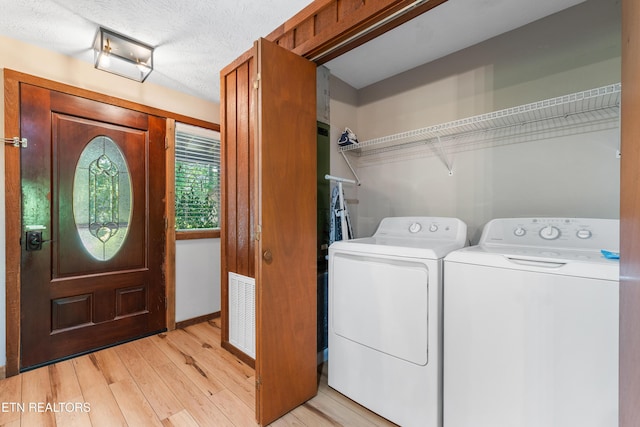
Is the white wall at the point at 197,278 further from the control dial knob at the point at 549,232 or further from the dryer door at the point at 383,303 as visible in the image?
the control dial knob at the point at 549,232

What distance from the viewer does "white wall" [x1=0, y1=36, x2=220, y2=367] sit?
186 centimetres

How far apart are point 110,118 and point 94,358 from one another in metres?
1.94

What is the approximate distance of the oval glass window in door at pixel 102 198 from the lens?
2.18 meters

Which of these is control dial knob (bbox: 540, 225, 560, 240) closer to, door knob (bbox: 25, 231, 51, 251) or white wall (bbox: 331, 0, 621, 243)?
white wall (bbox: 331, 0, 621, 243)

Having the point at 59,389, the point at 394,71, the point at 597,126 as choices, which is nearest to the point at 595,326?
the point at 597,126

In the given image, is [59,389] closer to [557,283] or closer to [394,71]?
[557,283]

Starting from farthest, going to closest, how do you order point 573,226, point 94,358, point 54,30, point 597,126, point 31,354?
point 94,358, point 31,354, point 54,30, point 597,126, point 573,226

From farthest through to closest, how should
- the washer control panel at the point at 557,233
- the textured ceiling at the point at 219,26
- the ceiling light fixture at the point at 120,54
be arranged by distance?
the ceiling light fixture at the point at 120,54, the textured ceiling at the point at 219,26, the washer control panel at the point at 557,233

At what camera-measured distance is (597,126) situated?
4.91ft

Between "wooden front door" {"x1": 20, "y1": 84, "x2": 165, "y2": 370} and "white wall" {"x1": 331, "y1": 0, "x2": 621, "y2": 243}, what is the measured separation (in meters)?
1.80

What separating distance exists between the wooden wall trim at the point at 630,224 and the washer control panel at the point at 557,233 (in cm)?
78

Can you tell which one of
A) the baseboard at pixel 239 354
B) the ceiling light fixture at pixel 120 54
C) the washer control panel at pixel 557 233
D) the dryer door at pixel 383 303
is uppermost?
the ceiling light fixture at pixel 120 54

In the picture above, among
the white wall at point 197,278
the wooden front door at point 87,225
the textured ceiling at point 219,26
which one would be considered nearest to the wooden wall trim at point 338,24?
the textured ceiling at point 219,26

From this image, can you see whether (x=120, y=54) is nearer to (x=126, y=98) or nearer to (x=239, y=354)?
(x=126, y=98)
